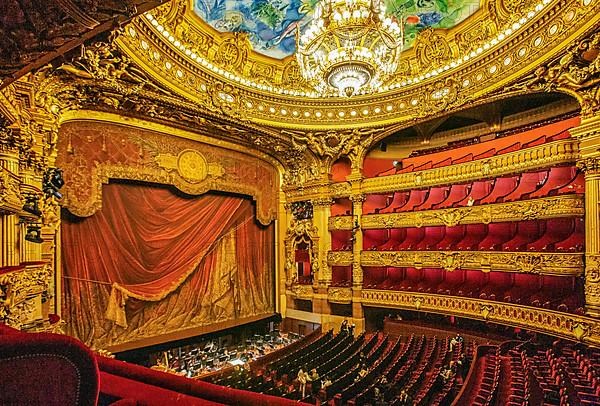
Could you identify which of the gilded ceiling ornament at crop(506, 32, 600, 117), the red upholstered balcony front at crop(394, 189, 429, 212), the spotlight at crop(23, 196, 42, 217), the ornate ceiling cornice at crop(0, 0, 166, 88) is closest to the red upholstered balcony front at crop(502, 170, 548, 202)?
the gilded ceiling ornament at crop(506, 32, 600, 117)

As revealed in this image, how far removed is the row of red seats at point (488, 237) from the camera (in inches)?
281

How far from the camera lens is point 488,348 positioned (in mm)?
6543

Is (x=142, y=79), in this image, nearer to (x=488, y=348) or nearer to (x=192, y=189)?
(x=192, y=189)

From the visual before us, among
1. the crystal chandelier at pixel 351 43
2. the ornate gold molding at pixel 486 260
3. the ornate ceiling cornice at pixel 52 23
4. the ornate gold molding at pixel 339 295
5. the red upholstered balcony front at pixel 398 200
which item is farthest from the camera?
the red upholstered balcony front at pixel 398 200

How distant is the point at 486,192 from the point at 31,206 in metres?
9.29

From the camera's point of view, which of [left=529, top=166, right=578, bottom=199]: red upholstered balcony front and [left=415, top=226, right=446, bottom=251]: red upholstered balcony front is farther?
[left=415, top=226, right=446, bottom=251]: red upholstered balcony front

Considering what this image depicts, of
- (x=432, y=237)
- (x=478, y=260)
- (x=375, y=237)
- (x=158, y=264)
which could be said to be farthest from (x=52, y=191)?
(x=432, y=237)

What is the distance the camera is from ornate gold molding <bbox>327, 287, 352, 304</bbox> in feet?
33.1

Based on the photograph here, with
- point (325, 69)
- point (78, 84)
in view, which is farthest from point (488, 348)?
point (78, 84)

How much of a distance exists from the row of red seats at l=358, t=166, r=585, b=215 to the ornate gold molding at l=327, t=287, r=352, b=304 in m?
2.38

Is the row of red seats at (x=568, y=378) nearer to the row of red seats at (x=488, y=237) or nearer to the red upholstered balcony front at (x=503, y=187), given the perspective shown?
the row of red seats at (x=488, y=237)

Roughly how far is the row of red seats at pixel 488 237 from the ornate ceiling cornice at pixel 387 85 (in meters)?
3.13

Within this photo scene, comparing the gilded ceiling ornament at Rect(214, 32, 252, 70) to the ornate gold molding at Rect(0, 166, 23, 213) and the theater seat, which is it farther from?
the theater seat

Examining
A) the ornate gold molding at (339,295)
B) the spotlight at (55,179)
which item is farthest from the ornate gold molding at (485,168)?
the spotlight at (55,179)
